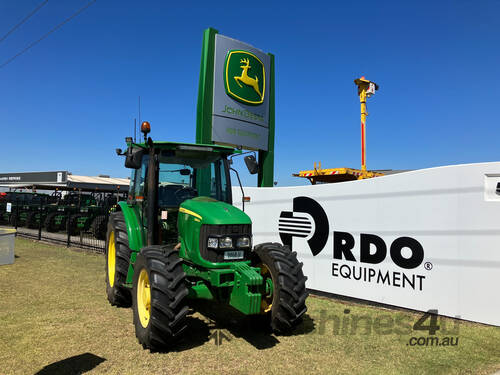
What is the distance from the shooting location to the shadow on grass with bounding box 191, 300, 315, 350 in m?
4.43

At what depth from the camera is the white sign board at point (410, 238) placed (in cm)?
517

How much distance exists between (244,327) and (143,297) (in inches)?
53.9

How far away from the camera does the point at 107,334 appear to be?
4.50 metres

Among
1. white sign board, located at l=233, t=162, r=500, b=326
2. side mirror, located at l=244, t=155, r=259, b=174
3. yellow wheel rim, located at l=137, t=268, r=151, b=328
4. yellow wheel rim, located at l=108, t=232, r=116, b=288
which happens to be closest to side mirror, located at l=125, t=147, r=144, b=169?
yellow wheel rim, located at l=137, t=268, r=151, b=328

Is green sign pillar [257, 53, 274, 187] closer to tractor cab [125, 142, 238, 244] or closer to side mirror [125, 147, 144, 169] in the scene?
tractor cab [125, 142, 238, 244]

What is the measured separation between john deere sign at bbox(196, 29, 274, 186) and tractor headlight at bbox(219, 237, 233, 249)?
19.2 feet

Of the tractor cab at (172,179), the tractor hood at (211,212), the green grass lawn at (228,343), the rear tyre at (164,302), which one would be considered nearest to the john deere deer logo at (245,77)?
the tractor cab at (172,179)

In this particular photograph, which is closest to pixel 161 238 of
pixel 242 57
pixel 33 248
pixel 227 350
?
pixel 227 350

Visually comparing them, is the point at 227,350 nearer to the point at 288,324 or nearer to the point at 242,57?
the point at 288,324

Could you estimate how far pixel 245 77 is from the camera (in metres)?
10.5

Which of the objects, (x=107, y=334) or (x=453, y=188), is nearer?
(x=107, y=334)

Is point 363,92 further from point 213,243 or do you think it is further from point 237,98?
point 213,243

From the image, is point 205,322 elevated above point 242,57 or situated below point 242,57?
below

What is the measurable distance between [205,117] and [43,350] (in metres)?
6.88
